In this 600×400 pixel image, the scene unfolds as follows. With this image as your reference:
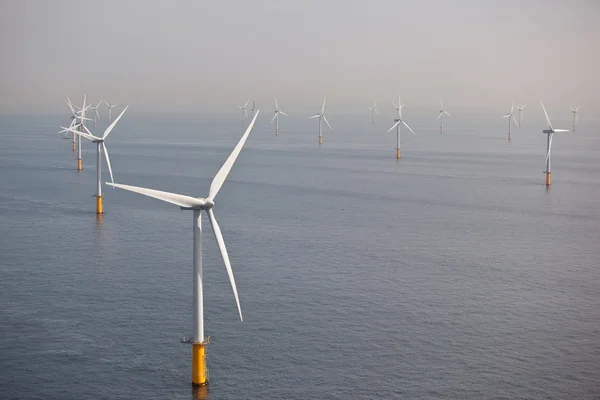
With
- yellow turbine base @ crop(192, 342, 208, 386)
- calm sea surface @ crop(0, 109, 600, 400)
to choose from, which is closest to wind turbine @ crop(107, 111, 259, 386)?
yellow turbine base @ crop(192, 342, 208, 386)

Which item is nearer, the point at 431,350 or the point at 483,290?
the point at 431,350

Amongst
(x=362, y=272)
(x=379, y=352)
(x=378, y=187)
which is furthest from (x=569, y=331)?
(x=378, y=187)

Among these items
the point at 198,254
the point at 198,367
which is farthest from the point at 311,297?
the point at 198,254

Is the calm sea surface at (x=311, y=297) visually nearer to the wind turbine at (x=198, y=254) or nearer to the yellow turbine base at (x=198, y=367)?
the yellow turbine base at (x=198, y=367)

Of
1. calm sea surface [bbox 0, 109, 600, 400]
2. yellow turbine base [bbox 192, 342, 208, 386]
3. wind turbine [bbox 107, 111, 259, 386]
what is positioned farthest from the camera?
calm sea surface [bbox 0, 109, 600, 400]

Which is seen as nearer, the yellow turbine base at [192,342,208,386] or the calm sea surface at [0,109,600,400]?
the yellow turbine base at [192,342,208,386]

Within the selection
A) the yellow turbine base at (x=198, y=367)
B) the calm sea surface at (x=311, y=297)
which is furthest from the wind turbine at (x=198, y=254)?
the calm sea surface at (x=311, y=297)

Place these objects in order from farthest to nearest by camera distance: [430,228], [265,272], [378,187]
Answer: [378,187] → [430,228] → [265,272]

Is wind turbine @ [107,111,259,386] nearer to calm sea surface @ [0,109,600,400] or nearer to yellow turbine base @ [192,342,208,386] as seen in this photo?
yellow turbine base @ [192,342,208,386]

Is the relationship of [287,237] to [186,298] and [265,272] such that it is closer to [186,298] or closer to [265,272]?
[265,272]
